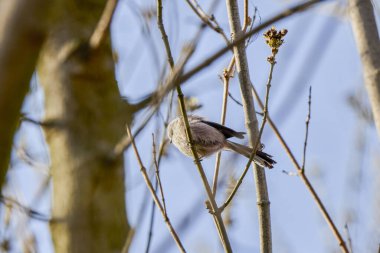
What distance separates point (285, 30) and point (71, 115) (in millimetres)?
1429

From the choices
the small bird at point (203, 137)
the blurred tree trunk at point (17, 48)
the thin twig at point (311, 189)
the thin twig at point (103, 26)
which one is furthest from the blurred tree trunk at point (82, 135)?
the small bird at point (203, 137)

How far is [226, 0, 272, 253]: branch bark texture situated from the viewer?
2.32m

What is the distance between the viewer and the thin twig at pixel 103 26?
41.5 inches

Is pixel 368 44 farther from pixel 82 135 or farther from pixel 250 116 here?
pixel 82 135

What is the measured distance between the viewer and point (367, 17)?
2225mm

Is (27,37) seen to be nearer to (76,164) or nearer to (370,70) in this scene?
(76,164)

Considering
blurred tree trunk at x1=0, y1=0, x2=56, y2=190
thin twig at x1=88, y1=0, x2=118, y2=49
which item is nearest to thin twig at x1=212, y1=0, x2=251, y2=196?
thin twig at x1=88, y1=0, x2=118, y2=49

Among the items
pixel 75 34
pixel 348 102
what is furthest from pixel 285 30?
pixel 348 102

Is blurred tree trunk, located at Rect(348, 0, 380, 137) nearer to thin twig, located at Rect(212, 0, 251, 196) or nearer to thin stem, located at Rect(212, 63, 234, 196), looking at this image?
thin twig, located at Rect(212, 0, 251, 196)

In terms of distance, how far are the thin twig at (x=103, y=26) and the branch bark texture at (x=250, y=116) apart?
125cm

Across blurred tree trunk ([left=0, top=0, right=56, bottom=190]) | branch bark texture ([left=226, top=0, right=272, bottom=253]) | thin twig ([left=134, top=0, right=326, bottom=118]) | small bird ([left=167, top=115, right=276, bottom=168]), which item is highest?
small bird ([left=167, top=115, right=276, bottom=168])

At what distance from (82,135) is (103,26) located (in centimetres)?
21

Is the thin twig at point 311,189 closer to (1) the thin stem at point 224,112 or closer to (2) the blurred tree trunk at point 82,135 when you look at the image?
(1) the thin stem at point 224,112

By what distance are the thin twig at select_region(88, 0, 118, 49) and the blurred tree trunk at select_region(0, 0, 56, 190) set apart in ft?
0.78
